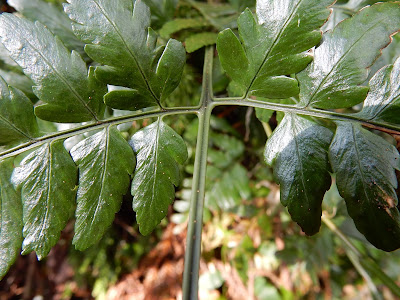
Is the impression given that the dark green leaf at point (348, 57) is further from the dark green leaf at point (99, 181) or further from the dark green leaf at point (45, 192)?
the dark green leaf at point (45, 192)

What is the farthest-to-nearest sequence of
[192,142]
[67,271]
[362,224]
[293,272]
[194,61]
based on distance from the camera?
[67,271] → [293,272] → [192,142] → [194,61] → [362,224]

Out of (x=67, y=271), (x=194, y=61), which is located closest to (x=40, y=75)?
(x=194, y=61)

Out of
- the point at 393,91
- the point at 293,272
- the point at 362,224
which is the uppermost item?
the point at 393,91

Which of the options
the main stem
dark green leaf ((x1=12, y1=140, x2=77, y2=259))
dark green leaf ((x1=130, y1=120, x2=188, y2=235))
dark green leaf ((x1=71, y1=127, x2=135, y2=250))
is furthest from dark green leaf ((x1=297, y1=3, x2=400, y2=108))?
dark green leaf ((x1=12, y1=140, x2=77, y2=259))

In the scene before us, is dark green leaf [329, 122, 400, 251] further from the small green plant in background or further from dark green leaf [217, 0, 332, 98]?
dark green leaf [217, 0, 332, 98]

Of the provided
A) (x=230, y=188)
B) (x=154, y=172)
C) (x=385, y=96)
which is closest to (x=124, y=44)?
(x=154, y=172)

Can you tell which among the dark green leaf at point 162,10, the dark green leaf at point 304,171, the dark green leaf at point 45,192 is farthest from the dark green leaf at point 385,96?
the dark green leaf at point 45,192

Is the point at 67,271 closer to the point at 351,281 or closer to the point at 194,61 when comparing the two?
the point at 194,61
